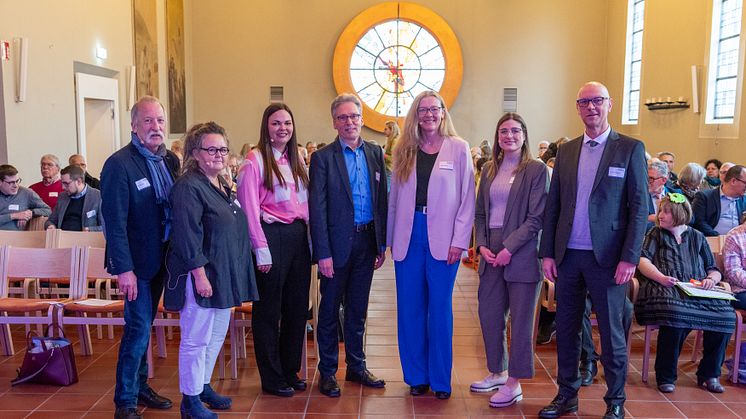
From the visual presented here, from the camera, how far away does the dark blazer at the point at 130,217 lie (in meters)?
3.15

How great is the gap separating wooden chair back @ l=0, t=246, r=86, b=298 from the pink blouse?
1707mm

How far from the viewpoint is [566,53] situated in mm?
14844

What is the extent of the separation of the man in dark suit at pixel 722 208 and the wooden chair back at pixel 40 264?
16.0ft

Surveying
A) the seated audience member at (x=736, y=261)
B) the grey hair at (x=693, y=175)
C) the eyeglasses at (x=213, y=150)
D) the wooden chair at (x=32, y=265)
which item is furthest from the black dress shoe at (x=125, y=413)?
the grey hair at (x=693, y=175)

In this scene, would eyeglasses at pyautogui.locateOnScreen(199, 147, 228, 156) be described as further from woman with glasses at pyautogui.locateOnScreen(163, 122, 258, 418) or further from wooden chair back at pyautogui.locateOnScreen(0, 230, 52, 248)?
wooden chair back at pyautogui.locateOnScreen(0, 230, 52, 248)

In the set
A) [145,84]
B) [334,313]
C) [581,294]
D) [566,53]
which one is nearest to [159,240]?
[334,313]

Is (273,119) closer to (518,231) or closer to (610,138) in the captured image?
(518,231)

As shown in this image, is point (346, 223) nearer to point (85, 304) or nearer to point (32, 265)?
point (85, 304)

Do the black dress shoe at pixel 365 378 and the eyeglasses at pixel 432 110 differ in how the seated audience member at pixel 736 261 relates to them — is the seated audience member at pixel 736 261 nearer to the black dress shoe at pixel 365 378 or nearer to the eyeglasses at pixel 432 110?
the eyeglasses at pixel 432 110

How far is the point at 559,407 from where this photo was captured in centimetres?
358

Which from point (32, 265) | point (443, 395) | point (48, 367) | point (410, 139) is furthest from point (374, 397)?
point (32, 265)

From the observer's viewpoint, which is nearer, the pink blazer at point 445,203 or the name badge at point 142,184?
the name badge at point 142,184

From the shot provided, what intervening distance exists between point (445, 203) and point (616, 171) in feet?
2.91

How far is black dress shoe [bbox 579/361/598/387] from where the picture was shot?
159 inches
